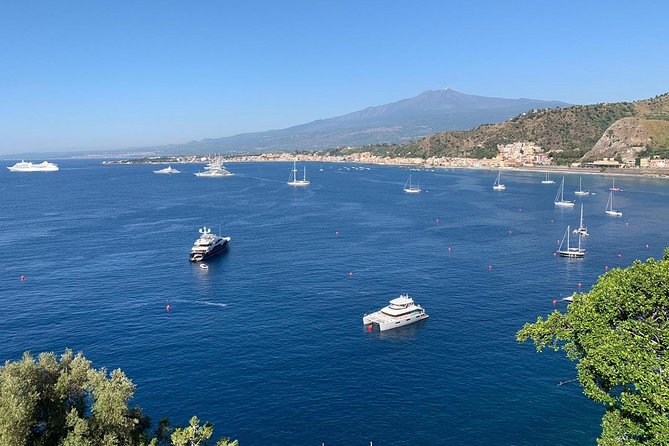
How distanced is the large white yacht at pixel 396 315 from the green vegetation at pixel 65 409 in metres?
34.0

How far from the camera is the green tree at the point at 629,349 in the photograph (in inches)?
945

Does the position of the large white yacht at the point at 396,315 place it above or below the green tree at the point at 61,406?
below

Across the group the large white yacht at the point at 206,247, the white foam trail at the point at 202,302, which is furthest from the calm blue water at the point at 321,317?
the large white yacht at the point at 206,247

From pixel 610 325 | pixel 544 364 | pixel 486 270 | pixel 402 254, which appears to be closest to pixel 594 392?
pixel 610 325

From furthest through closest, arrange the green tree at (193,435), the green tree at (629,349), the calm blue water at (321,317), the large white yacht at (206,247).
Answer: the large white yacht at (206,247) < the calm blue water at (321,317) < the green tree at (629,349) < the green tree at (193,435)

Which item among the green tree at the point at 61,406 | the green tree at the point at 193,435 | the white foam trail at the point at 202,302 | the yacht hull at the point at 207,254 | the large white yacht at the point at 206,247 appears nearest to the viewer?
the green tree at the point at 61,406

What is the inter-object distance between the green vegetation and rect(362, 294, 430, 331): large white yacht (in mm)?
33963

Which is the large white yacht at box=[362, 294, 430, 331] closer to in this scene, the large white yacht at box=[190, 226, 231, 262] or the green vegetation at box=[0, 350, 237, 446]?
the green vegetation at box=[0, 350, 237, 446]

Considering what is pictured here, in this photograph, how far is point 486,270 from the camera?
80750 millimetres

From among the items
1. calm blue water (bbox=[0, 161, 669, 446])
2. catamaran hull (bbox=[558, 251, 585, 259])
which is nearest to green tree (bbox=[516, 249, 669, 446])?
calm blue water (bbox=[0, 161, 669, 446])

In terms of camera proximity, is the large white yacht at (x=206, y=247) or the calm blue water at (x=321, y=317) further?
the large white yacht at (x=206, y=247)

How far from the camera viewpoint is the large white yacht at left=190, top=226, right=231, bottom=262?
88256 mm

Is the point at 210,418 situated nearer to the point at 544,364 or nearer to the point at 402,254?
the point at 544,364

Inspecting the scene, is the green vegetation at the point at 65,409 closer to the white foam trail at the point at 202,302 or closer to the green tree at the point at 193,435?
the green tree at the point at 193,435
